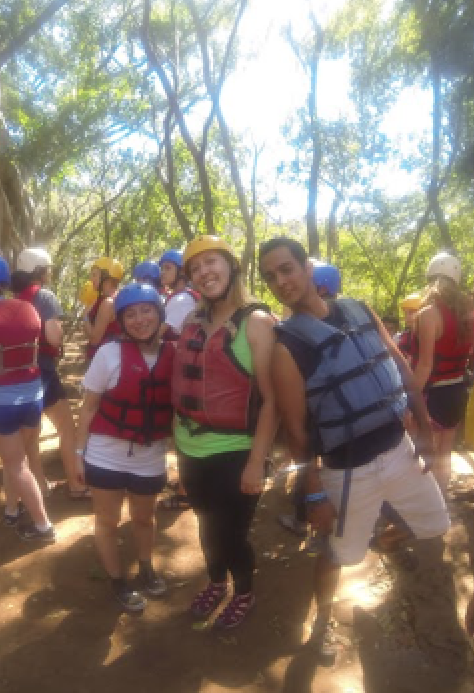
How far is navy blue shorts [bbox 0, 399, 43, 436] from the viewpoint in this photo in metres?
3.77

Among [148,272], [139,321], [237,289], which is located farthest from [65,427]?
[237,289]

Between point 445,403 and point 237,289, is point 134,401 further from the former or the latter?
point 445,403

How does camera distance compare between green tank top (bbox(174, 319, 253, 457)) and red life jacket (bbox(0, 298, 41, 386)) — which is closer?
green tank top (bbox(174, 319, 253, 457))

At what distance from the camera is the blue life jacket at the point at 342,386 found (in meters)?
2.54

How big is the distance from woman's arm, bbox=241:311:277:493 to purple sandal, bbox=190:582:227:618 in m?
0.96

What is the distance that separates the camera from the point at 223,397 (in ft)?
9.07

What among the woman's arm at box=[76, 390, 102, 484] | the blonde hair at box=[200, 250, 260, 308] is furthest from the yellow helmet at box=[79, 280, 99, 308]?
the blonde hair at box=[200, 250, 260, 308]

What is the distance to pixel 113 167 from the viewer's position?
69.5 feet

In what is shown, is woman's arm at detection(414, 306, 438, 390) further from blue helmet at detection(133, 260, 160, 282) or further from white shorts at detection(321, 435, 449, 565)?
blue helmet at detection(133, 260, 160, 282)

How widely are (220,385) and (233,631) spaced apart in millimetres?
1475

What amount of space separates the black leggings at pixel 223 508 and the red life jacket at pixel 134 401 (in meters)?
0.30

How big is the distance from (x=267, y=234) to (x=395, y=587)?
2361cm

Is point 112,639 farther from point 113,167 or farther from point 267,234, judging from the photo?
point 267,234

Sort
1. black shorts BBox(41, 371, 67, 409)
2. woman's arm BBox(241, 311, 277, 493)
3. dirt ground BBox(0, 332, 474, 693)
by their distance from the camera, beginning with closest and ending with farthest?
woman's arm BBox(241, 311, 277, 493), dirt ground BBox(0, 332, 474, 693), black shorts BBox(41, 371, 67, 409)
